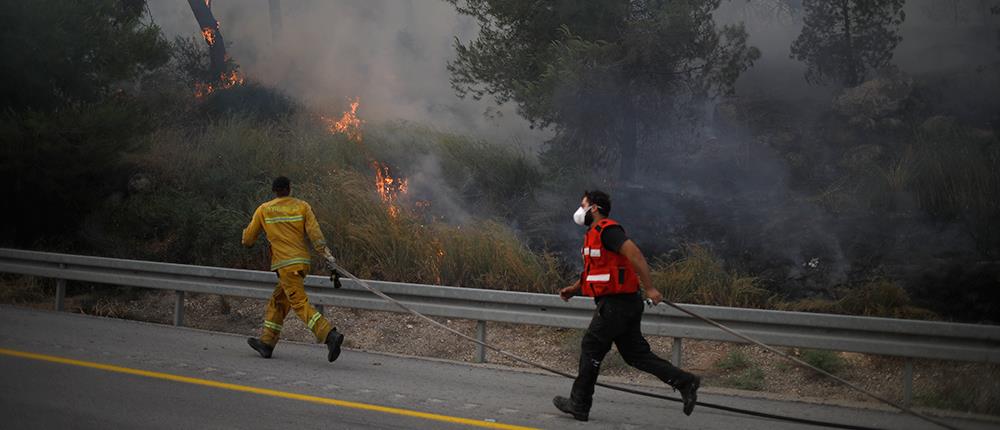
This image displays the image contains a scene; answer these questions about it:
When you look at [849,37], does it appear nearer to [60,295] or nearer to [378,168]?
[378,168]

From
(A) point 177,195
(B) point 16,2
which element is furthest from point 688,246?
(B) point 16,2

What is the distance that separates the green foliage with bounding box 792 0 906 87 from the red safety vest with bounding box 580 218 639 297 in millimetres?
11237

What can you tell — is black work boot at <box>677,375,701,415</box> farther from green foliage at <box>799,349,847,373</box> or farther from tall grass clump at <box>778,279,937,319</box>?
tall grass clump at <box>778,279,937,319</box>

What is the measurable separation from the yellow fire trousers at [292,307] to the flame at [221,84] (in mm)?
12659

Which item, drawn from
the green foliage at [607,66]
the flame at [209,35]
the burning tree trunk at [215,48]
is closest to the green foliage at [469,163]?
the green foliage at [607,66]

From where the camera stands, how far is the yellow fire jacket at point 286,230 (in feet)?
26.5

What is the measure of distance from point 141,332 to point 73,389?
8.75 ft

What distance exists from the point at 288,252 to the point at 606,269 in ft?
10.4

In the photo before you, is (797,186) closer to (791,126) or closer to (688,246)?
(791,126)

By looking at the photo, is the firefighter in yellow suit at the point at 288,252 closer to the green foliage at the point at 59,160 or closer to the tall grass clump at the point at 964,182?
the green foliage at the point at 59,160

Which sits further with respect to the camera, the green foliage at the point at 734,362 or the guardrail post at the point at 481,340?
the guardrail post at the point at 481,340

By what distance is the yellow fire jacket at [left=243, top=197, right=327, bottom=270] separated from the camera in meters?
8.09

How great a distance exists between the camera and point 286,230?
815cm

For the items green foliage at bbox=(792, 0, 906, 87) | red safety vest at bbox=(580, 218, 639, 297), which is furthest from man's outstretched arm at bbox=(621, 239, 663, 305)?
green foliage at bbox=(792, 0, 906, 87)
